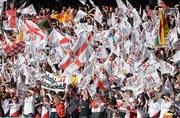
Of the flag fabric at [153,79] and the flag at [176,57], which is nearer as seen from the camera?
the flag fabric at [153,79]

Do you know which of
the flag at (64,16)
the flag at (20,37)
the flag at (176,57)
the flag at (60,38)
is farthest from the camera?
the flag at (64,16)

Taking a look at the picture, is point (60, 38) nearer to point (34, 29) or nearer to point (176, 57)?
point (34, 29)

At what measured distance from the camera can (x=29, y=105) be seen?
34125 mm

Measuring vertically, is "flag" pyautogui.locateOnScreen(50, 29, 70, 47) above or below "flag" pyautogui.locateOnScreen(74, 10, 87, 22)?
below

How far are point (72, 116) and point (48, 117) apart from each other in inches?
35.3

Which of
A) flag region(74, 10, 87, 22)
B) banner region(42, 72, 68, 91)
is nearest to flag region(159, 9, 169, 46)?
flag region(74, 10, 87, 22)

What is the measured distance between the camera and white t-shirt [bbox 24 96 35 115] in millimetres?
34062

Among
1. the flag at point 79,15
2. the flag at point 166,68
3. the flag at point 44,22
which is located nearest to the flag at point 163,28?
the flag at point 79,15

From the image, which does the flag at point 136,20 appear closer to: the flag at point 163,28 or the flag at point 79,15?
the flag at point 163,28

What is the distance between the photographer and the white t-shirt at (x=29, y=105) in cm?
3406

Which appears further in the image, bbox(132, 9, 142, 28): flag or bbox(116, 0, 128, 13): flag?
bbox(116, 0, 128, 13): flag

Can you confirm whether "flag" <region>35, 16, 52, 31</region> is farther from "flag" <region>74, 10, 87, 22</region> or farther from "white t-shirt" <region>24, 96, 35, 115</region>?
"white t-shirt" <region>24, 96, 35, 115</region>

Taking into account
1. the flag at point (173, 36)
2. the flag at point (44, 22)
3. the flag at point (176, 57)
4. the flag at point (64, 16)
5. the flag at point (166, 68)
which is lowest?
the flag at point (166, 68)

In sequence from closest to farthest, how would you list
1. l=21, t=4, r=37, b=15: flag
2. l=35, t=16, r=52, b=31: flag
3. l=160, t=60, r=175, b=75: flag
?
l=160, t=60, r=175, b=75: flag
l=35, t=16, r=52, b=31: flag
l=21, t=4, r=37, b=15: flag
